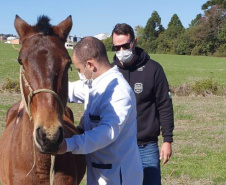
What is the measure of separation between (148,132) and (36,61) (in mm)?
1839

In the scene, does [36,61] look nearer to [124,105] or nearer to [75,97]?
[124,105]

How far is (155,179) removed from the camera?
405 cm

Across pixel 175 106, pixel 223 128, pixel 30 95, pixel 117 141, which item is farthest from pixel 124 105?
pixel 175 106

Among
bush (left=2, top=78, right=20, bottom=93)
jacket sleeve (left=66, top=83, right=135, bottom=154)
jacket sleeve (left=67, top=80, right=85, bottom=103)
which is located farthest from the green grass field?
jacket sleeve (left=66, top=83, right=135, bottom=154)

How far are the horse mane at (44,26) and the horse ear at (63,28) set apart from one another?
6 cm

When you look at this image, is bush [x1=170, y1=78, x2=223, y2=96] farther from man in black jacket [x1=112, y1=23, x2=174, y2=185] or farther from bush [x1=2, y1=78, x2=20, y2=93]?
man in black jacket [x1=112, y1=23, x2=174, y2=185]

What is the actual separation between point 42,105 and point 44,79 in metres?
0.18

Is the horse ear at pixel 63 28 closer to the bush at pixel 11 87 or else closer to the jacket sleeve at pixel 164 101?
the jacket sleeve at pixel 164 101

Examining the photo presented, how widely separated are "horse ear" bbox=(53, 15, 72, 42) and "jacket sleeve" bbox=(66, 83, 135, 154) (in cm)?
54

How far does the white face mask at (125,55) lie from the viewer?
3936 millimetres

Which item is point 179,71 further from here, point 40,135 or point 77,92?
point 40,135

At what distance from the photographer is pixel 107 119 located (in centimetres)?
285

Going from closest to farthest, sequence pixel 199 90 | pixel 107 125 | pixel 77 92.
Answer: pixel 107 125 < pixel 77 92 < pixel 199 90

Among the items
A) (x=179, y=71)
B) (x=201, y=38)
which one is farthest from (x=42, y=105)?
(x=201, y=38)
